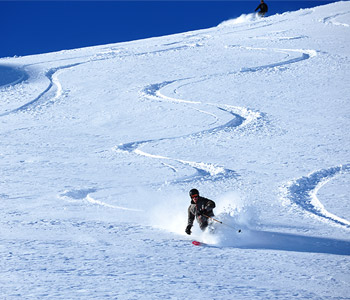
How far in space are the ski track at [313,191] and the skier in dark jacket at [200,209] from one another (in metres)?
1.79

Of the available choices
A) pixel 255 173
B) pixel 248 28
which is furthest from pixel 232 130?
pixel 248 28

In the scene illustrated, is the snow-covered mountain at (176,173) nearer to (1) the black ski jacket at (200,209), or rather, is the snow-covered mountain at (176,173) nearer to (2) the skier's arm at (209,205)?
(1) the black ski jacket at (200,209)

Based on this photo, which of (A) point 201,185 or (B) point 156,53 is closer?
(A) point 201,185

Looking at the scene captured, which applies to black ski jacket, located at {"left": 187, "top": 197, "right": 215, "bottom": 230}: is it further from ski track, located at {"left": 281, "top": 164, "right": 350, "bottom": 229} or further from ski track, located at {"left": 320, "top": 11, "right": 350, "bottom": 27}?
ski track, located at {"left": 320, "top": 11, "right": 350, "bottom": 27}

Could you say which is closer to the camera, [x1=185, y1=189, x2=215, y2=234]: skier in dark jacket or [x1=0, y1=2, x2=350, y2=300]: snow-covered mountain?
[x1=0, y1=2, x2=350, y2=300]: snow-covered mountain

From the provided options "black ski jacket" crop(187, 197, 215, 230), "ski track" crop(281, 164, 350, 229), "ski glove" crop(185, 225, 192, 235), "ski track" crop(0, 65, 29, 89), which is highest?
"ski track" crop(0, 65, 29, 89)

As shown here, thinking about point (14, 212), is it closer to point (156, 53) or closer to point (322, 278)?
point (322, 278)

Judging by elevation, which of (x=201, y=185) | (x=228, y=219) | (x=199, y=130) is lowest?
(x=228, y=219)

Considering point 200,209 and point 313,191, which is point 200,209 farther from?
point 313,191

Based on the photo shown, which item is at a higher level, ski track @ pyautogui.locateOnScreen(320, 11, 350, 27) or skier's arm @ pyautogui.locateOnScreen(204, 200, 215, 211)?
ski track @ pyautogui.locateOnScreen(320, 11, 350, 27)

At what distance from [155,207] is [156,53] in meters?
15.8

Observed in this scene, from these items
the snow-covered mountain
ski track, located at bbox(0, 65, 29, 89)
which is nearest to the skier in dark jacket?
the snow-covered mountain

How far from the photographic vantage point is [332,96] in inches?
601

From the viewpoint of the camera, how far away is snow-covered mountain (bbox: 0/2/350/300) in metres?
5.18
